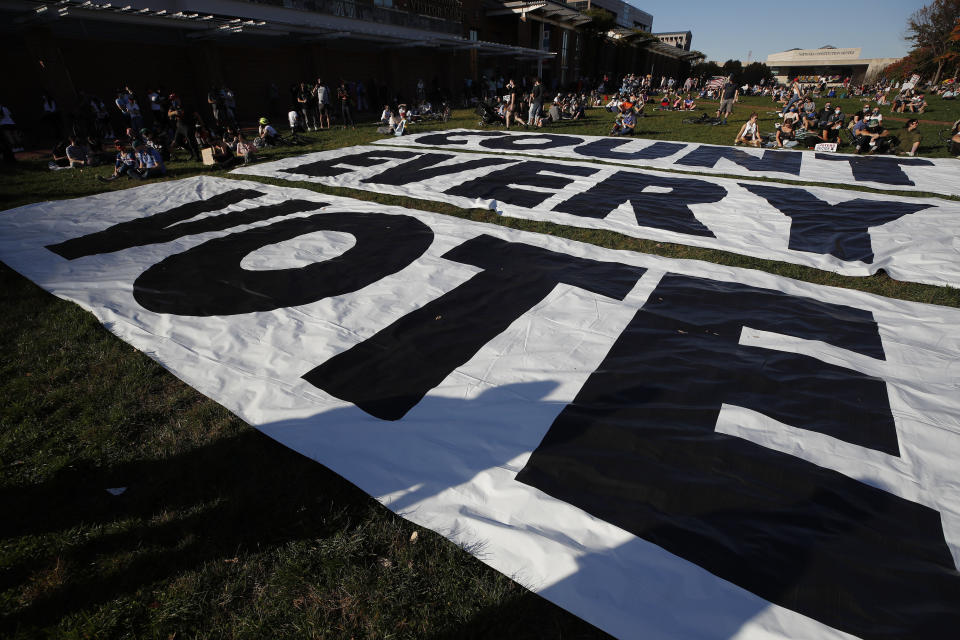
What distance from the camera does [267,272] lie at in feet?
17.4

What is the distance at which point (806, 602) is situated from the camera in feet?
6.57

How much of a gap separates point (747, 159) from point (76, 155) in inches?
666

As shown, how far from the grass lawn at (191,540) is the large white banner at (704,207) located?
5311 mm

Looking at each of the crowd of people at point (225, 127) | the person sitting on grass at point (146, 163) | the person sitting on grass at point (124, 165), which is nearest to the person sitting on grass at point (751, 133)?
the crowd of people at point (225, 127)

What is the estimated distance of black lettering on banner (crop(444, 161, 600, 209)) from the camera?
795 cm

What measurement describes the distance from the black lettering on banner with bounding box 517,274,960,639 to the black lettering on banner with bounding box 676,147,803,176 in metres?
7.30

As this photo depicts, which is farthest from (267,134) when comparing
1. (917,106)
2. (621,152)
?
(917,106)

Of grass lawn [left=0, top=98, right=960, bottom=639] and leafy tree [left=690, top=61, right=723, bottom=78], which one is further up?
leafy tree [left=690, top=61, right=723, bottom=78]

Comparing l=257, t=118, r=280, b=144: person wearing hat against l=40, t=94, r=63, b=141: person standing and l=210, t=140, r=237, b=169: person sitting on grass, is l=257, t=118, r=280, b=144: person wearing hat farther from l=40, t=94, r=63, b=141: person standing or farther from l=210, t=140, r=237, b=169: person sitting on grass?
l=40, t=94, r=63, b=141: person standing

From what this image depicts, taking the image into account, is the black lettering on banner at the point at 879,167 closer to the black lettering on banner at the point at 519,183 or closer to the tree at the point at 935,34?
the black lettering on banner at the point at 519,183

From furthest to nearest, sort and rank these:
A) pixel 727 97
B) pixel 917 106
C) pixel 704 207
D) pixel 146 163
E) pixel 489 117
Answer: pixel 917 106, pixel 727 97, pixel 489 117, pixel 146 163, pixel 704 207

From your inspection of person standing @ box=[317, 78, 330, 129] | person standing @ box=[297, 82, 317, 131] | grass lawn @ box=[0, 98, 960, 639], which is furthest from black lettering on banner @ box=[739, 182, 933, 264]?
person standing @ box=[297, 82, 317, 131]

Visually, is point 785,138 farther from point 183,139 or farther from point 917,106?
point 917,106

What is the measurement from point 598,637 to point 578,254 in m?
4.25
